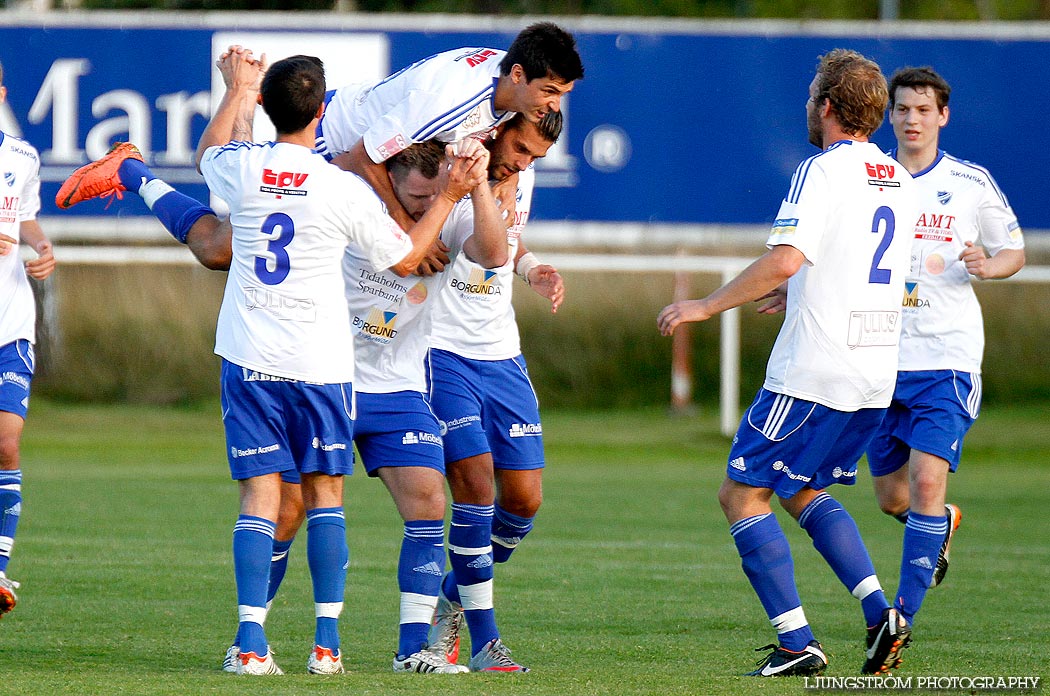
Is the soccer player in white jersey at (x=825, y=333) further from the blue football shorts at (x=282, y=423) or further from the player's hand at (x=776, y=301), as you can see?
the blue football shorts at (x=282, y=423)

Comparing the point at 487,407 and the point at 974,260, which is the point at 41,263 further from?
the point at 974,260

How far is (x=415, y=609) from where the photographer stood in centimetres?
499

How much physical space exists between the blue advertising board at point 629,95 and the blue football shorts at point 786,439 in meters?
9.17

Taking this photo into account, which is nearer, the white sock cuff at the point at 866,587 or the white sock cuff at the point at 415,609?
the white sock cuff at the point at 415,609

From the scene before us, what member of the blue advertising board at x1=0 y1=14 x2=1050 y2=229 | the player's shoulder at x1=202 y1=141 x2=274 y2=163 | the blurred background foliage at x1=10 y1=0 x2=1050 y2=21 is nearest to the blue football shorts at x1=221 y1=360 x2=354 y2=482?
the player's shoulder at x1=202 y1=141 x2=274 y2=163

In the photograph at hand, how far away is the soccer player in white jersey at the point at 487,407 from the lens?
5.37 meters

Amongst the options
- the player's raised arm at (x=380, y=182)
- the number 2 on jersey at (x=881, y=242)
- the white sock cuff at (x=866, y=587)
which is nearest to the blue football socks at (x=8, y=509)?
the player's raised arm at (x=380, y=182)

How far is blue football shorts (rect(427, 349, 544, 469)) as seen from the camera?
18.4 ft

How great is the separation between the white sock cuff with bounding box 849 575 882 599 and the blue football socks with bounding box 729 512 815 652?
0.25 m

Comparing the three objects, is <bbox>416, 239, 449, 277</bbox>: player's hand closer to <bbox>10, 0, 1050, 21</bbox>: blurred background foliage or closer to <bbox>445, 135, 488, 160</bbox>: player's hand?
<bbox>445, 135, 488, 160</bbox>: player's hand

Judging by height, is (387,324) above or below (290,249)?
below

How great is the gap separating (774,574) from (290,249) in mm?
1933

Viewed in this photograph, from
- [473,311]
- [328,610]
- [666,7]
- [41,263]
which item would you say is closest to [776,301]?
[473,311]

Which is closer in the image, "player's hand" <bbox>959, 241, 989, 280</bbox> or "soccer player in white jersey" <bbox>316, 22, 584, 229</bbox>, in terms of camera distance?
"soccer player in white jersey" <bbox>316, 22, 584, 229</bbox>
